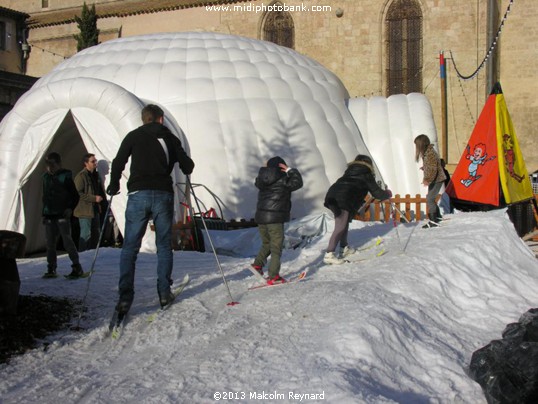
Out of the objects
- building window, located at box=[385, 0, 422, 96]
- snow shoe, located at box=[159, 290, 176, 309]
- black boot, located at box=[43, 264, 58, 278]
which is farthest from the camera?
building window, located at box=[385, 0, 422, 96]

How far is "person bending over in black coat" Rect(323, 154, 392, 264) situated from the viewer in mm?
7199

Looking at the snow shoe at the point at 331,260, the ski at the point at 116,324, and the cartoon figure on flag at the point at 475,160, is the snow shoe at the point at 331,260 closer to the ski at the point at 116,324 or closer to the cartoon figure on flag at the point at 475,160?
the ski at the point at 116,324

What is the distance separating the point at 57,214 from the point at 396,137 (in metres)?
7.64

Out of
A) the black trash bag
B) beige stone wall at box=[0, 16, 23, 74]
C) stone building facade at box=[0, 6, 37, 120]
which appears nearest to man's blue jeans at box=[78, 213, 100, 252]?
the black trash bag

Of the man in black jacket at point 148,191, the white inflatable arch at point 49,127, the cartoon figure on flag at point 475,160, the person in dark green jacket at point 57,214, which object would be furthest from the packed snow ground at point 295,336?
the cartoon figure on flag at point 475,160

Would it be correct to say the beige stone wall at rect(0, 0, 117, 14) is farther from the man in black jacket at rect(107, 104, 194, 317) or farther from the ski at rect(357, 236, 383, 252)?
the man in black jacket at rect(107, 104, 194, 317)

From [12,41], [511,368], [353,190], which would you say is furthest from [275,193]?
[12,41]

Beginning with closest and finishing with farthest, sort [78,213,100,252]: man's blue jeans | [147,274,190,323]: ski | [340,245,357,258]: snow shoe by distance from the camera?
[147,274,190,323]: ski < [340,245,357,258]: snow shoe < [78,213,100,252]: man's blue jeans

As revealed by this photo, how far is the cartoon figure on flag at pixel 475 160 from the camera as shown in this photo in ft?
36.6

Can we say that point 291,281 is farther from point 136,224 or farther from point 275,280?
point 136,224

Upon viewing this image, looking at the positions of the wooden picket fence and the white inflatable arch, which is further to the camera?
the wooden picket fence

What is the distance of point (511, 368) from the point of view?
400cm

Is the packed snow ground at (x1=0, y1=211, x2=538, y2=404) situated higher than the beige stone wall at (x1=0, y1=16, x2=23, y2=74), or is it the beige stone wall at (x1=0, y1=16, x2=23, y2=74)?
the beige stone wall at (x1=0, y1=16, x2=23, y2=74)

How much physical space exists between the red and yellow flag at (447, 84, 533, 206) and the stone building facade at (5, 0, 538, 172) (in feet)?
33.3
